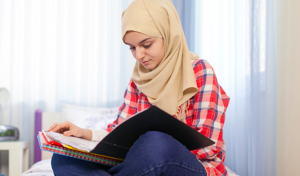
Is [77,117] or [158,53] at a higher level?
[158,53]

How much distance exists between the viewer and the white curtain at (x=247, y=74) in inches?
45.8

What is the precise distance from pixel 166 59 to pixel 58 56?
142 cm

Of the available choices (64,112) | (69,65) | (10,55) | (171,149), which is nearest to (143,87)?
(171,149)

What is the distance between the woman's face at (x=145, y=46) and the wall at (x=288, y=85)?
0.51 metres

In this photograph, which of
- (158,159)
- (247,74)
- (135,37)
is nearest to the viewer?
(158,159)

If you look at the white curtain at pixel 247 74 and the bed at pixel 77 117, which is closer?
the white curtain at pixel 247 74

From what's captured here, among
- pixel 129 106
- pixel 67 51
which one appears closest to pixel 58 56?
pixel 67 51

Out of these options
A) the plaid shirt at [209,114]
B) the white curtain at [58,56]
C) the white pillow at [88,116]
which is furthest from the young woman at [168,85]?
the white curtain at [58,56]

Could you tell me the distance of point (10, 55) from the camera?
2152 mm

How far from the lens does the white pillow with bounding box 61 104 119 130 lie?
6.08 feet

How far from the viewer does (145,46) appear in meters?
1.04

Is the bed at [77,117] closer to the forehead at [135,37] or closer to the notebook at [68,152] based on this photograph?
the forehead at [135,37]

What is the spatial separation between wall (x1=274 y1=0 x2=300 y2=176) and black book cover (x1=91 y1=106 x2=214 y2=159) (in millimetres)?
509

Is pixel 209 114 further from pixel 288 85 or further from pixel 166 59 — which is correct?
pixel 288 85
